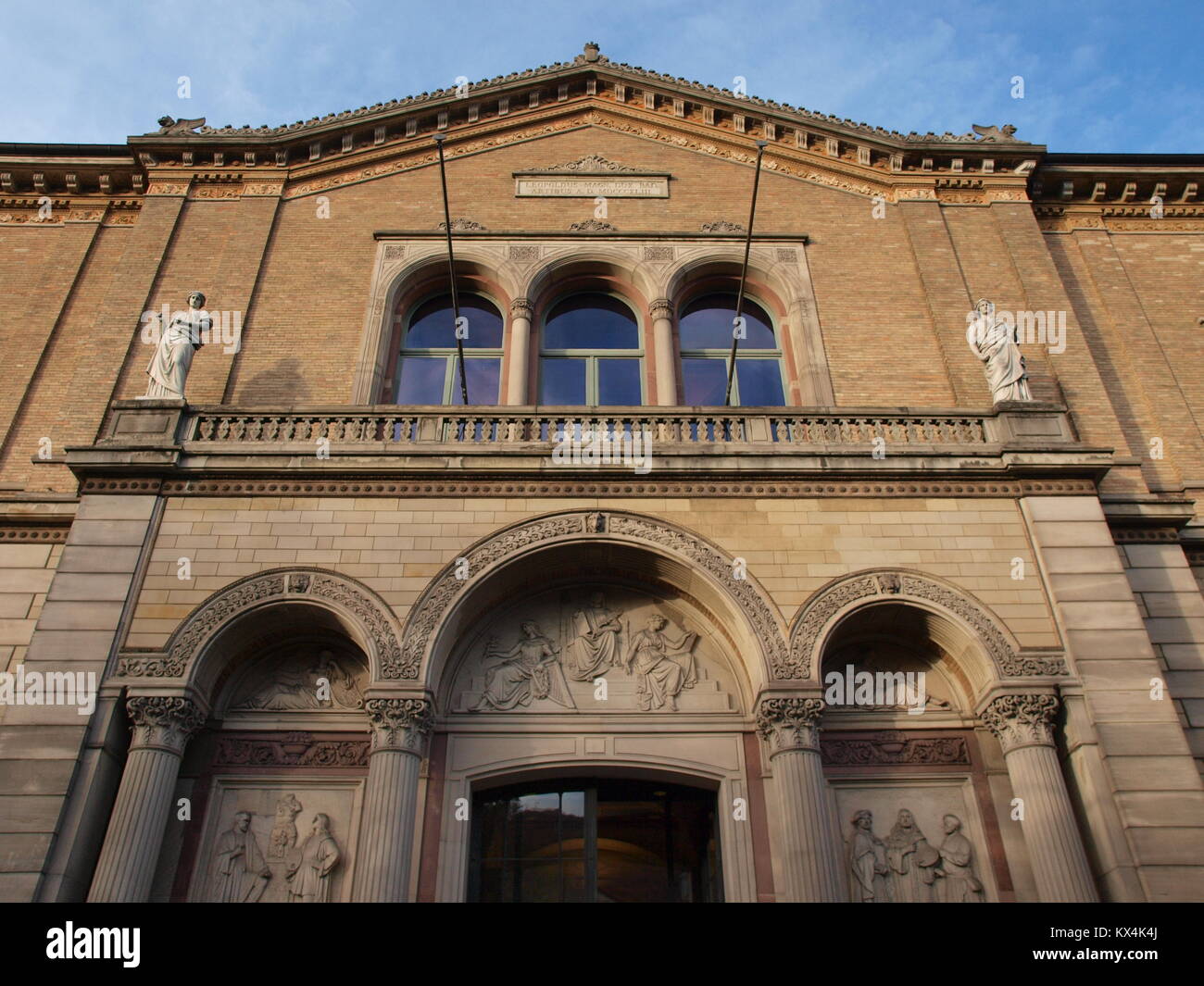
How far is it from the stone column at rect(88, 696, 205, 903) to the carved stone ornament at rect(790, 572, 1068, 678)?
7204 mm

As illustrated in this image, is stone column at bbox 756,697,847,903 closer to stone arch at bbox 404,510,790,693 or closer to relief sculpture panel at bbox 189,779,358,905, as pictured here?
stone arch at bbox 404,510,790,693

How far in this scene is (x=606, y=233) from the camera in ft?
56.2

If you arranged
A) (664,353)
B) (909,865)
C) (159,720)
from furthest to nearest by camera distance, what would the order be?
(664,353) → (909,865) → (159,720)

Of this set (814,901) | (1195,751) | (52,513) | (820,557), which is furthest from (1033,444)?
(52,513)

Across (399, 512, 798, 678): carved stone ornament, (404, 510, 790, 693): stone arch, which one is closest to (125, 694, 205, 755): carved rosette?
(404, 510, 790, 693): stone arch

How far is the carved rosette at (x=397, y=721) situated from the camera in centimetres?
1109

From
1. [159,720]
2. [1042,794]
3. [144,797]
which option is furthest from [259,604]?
[1042,794]

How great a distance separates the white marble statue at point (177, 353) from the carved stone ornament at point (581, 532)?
189 inches

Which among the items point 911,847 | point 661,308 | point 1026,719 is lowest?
point 911,847

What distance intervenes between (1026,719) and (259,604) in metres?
9.21

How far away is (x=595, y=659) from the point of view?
12781mm

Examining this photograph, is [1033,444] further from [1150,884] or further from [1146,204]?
[1146,204]

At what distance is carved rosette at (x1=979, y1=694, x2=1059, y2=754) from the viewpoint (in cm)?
1117

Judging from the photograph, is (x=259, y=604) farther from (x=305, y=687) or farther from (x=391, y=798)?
(x=391, y=798)
